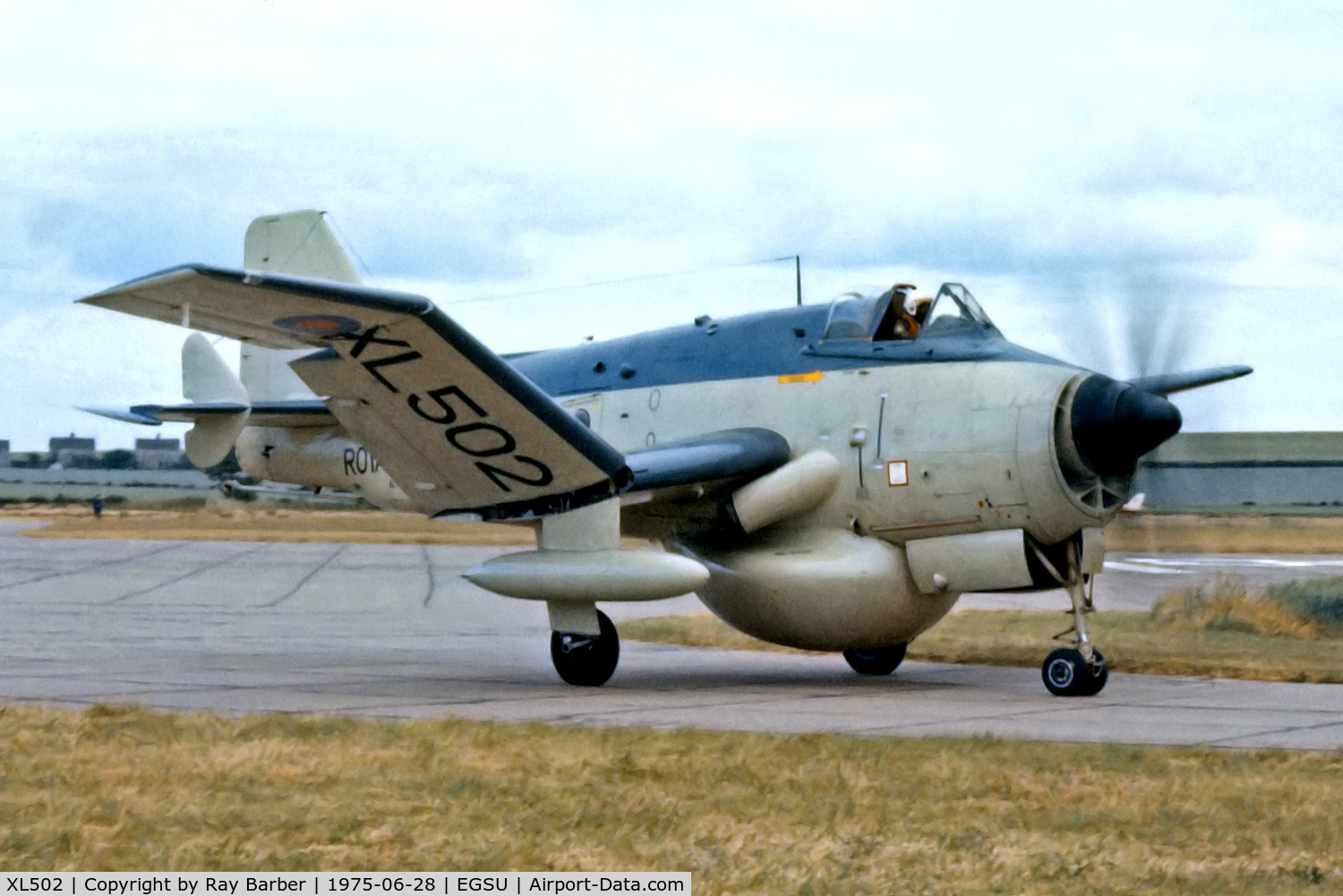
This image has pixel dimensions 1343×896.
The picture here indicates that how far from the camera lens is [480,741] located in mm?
9148

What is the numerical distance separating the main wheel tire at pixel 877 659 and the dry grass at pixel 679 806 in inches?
212

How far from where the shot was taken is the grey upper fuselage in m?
13.2

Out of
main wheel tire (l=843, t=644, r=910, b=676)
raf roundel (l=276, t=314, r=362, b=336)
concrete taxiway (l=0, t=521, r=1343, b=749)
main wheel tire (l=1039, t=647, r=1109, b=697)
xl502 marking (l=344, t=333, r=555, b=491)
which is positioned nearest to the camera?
concrete taxiway (l=0, t=521, r=1343, b=749)

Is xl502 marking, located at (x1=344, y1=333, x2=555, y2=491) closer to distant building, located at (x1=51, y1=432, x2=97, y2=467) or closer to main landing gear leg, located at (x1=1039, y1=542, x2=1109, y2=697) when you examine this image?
main landing gear leg, located at (x1=1039, y1=542, x2=1109, y2=697)

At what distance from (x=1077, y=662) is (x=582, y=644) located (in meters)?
3.89

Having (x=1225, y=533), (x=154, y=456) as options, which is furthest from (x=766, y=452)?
(x=154, y=456)

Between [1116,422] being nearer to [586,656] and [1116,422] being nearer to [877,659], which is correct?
[877,659]

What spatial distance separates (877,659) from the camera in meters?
14.9

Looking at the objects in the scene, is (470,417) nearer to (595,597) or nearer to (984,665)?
(595,597)

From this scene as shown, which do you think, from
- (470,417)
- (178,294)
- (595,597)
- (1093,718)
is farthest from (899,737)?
(178,294)

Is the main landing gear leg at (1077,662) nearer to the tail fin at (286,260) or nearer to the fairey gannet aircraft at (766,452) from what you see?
the fairey gannet aircraft at (766,452)

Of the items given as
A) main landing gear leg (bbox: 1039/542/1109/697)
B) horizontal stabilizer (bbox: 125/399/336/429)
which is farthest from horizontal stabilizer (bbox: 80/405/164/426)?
main landing gear leg (bbox: 1039/542/1109/697)

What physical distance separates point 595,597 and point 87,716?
413 cm

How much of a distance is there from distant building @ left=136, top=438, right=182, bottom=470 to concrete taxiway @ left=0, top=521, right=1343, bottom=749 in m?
42.8
